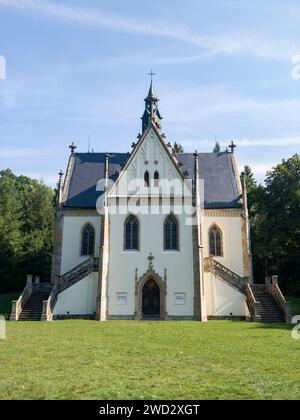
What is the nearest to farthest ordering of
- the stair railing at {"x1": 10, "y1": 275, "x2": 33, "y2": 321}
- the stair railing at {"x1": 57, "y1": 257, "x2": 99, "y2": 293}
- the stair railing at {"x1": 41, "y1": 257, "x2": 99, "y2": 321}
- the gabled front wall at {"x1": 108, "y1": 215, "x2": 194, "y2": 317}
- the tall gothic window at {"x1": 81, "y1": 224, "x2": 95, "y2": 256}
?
1. the stair railing at {"x1": 10, "y1": 275, "x2": 33, "y2": 321}
2. the gabled front wall at {"x1": 108, "y1": 215, "x2": 194, "y2": 317}
3. the stair railing at {"x1": 41, "y1": 257, "x2": 99, "y2": 321}
4. the stair railing at {"x1": 57, "y1": 257, "x2": 99, "y2": 293}
5. the tall gothic window at {"x1": 81, "y1": 224, "x2": 95, "y2": 256}

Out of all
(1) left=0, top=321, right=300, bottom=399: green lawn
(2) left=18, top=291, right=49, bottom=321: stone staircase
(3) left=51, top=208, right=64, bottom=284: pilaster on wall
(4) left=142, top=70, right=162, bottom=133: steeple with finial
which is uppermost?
(4) left=142, top=70, right=162, bottom=133: steeple with finial

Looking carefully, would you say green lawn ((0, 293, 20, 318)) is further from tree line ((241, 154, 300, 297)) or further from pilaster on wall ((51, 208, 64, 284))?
tree line ((241, 154, 300, 297))

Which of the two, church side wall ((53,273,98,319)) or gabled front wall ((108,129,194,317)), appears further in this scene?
church side wall ((53,273,98,319))

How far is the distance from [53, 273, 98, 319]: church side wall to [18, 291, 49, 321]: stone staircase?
56.2 inches

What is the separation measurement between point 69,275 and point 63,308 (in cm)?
271

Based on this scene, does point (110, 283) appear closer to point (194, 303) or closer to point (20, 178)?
point (194, 303)

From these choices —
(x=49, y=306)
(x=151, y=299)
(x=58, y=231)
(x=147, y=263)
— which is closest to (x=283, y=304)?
(x=151, y=299)

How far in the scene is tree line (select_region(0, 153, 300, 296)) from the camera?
45125 mm

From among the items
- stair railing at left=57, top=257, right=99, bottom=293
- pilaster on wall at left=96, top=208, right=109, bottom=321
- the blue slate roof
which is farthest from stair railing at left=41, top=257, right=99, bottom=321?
the blue slate roof

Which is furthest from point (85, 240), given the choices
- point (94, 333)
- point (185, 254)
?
point (94, 333)

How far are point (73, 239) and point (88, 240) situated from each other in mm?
1366

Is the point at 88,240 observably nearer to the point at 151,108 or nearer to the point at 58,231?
the point at 58,231

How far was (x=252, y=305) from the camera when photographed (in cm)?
3238

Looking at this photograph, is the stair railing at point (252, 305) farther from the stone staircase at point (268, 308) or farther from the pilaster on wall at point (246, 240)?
the pilaster on wall at point (246, 240)
